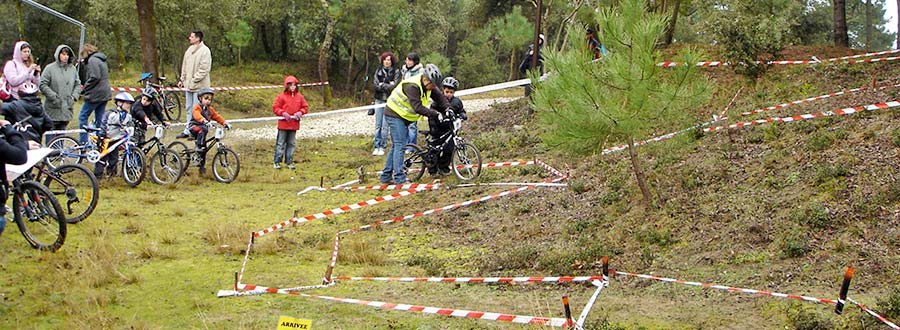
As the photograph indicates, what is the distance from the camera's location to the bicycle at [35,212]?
303 inches

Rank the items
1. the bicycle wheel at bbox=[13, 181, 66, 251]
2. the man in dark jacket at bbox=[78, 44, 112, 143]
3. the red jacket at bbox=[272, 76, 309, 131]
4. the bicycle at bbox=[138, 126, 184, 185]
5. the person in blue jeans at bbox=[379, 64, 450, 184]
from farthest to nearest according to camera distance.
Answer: the red jacket at bbox=[272, 76, 309, 131] < the man in dark jacket at bbox=[78, 44, 112, 143] < the bicycle at bbox=[138, 126, 184, 185] < the person in blue jeans at bbox=[379, 64, 450, 184] < the bicycle wheel at bbox=[13, 181, 66, 251]

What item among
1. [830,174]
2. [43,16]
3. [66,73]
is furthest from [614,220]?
[43,16]

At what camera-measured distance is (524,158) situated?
43.1 feet

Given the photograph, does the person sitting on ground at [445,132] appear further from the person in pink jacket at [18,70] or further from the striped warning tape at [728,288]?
the person in pink jacket at [18,70]

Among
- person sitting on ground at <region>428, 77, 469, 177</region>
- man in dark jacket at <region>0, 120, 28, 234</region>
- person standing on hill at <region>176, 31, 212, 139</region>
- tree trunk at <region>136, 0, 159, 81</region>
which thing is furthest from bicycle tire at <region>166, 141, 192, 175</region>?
tree trunk at <region>136, 0, 159, 81</region>

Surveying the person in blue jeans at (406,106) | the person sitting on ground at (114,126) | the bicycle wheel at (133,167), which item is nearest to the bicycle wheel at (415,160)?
the person in blue jeans at (406,106)

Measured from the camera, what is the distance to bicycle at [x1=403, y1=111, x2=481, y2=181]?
11586 mm

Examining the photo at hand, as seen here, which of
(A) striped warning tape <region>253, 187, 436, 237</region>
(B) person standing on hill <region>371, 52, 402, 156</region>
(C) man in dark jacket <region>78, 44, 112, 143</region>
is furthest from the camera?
(B) person standing on hill <region>371, 52, 402, 156</region>

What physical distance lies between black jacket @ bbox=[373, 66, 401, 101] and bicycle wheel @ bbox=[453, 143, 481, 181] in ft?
12.0

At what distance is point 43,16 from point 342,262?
36.6m

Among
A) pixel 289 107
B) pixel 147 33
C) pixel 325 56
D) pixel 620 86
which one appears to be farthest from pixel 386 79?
pixel 325 56

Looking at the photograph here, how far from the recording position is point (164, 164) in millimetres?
12359

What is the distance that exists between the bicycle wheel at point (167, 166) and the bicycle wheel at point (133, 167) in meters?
0.34

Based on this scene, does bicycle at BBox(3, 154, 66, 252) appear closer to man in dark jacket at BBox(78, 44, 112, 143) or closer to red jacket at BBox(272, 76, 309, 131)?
man in dark jacket at BBox(78, 44, 112, 143)
